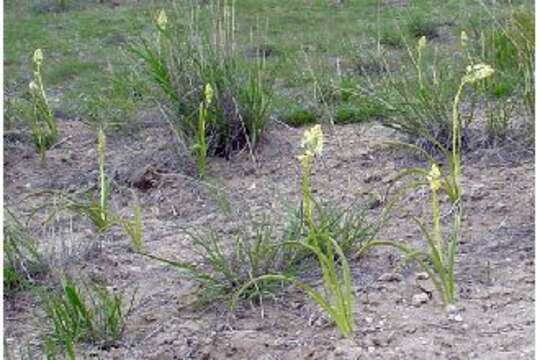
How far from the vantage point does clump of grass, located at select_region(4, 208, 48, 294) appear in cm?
406

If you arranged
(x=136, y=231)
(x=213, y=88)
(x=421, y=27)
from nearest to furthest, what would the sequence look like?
(x=136, y=231), (x=213, y=88), (x=421, y=27)

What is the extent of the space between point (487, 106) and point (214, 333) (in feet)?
6.66

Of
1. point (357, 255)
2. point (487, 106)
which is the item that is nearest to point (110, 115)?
point (487, 106)

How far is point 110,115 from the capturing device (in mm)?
6387

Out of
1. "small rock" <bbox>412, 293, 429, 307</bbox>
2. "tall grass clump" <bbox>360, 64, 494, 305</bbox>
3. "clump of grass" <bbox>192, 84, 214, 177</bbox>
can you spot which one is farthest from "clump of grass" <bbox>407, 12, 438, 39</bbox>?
"small rock" <bbox>412, 293, 429, 307</bbox>

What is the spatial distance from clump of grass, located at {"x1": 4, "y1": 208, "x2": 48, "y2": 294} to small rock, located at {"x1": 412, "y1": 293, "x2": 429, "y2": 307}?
4.23 ft

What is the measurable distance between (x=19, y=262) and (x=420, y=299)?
1.42 m

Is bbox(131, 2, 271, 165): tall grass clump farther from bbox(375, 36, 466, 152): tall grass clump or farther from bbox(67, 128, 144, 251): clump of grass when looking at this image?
bbox(67, 128, 144, 251): clump of grass

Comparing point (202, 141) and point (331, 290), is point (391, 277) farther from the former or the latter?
point (202, 141)

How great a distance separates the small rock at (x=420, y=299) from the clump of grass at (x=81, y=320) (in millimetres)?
887

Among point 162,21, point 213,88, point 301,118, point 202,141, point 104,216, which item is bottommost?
point 301,118

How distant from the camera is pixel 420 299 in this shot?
3609mm

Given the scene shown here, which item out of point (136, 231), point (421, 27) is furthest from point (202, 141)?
point (421, 27)

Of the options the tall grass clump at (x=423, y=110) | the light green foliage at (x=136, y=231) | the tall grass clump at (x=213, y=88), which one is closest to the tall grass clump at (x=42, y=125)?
the tall grass clump at (x=213, y=88)
